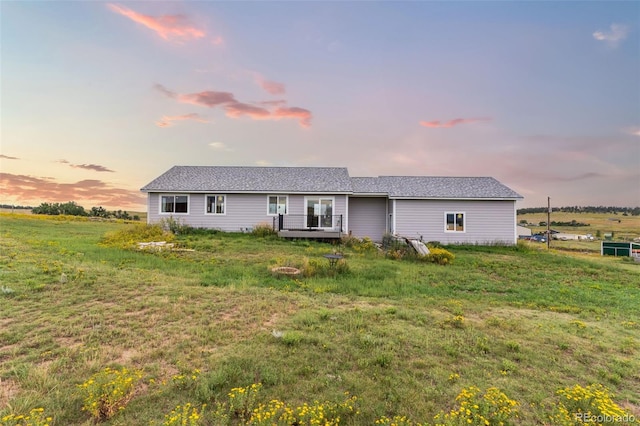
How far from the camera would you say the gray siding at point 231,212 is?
1850 cm

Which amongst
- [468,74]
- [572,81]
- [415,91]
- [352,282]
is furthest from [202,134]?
[572,81]

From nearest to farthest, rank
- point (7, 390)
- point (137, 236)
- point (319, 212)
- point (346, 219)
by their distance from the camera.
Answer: point (7, 390) < point (137, 236) < point (346, 219) < point (319, 212)

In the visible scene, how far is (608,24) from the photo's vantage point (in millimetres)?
12422

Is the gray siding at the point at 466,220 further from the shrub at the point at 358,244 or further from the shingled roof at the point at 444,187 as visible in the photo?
the shrub at the point at 358,244

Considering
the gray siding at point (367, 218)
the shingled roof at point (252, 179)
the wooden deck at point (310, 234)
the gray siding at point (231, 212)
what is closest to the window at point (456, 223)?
the gray siding at point (367, 218)

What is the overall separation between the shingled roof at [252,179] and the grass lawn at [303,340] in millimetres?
9887

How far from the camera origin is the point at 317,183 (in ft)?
62.4

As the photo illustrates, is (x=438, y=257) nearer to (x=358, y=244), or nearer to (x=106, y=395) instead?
(x=358, y=244)

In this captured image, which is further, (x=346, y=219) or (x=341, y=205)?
(x=341, y=205)

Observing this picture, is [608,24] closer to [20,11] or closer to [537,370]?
[537,370]

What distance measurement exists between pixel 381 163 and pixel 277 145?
8555 millimetres

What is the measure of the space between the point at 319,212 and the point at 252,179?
5303 mm

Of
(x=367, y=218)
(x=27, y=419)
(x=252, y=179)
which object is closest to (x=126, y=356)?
(x=27, y=419)

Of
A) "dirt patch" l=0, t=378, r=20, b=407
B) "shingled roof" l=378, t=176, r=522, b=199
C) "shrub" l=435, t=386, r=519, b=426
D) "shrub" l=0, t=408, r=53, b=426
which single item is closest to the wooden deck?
"shingled roof" l=378, t=176, r=522, b=199
